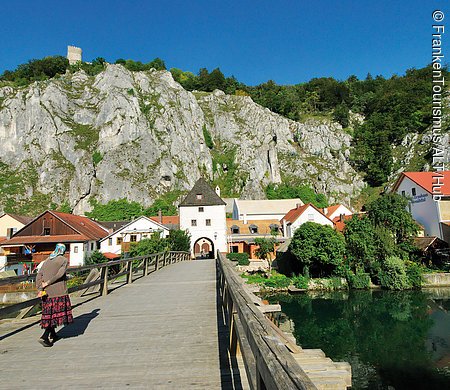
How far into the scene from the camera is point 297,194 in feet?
265

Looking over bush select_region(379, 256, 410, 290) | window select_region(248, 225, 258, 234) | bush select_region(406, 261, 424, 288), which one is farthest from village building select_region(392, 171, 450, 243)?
window select_region(248, 225, 258, 234)

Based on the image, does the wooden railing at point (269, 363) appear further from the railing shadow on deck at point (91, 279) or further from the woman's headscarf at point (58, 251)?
the railing shadow on deck at point (91, 279)

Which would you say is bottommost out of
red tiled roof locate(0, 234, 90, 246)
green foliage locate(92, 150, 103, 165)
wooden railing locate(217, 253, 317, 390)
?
wooden railing locate(217, 253, 317, 390)

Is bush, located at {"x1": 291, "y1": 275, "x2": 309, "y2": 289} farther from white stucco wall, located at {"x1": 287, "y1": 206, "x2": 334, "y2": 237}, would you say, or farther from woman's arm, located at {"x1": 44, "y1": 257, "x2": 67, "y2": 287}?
woman's arm, located at {"x1": 44, "y1": 257, "x2": 67, "y2": 287}

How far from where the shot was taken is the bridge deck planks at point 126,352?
382cm

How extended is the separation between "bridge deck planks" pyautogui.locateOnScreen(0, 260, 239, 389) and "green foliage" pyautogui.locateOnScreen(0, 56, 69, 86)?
117489 mm

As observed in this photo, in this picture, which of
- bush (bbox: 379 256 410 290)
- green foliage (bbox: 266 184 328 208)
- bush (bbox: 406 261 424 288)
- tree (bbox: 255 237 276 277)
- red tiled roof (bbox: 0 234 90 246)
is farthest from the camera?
green foliage (bbox: 266 184 328 208)

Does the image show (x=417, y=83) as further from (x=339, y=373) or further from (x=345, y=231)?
(x=339, y=373)

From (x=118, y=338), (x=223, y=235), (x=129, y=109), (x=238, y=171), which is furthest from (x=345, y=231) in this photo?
(x=129, y=109)

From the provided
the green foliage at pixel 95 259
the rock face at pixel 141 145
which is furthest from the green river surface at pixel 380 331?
the rock face at pixel 141 145

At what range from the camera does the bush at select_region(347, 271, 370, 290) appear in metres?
32.7

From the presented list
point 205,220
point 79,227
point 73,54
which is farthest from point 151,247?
point 73,54

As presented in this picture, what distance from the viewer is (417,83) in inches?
3573

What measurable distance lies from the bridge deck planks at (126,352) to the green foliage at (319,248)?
27.0 m
